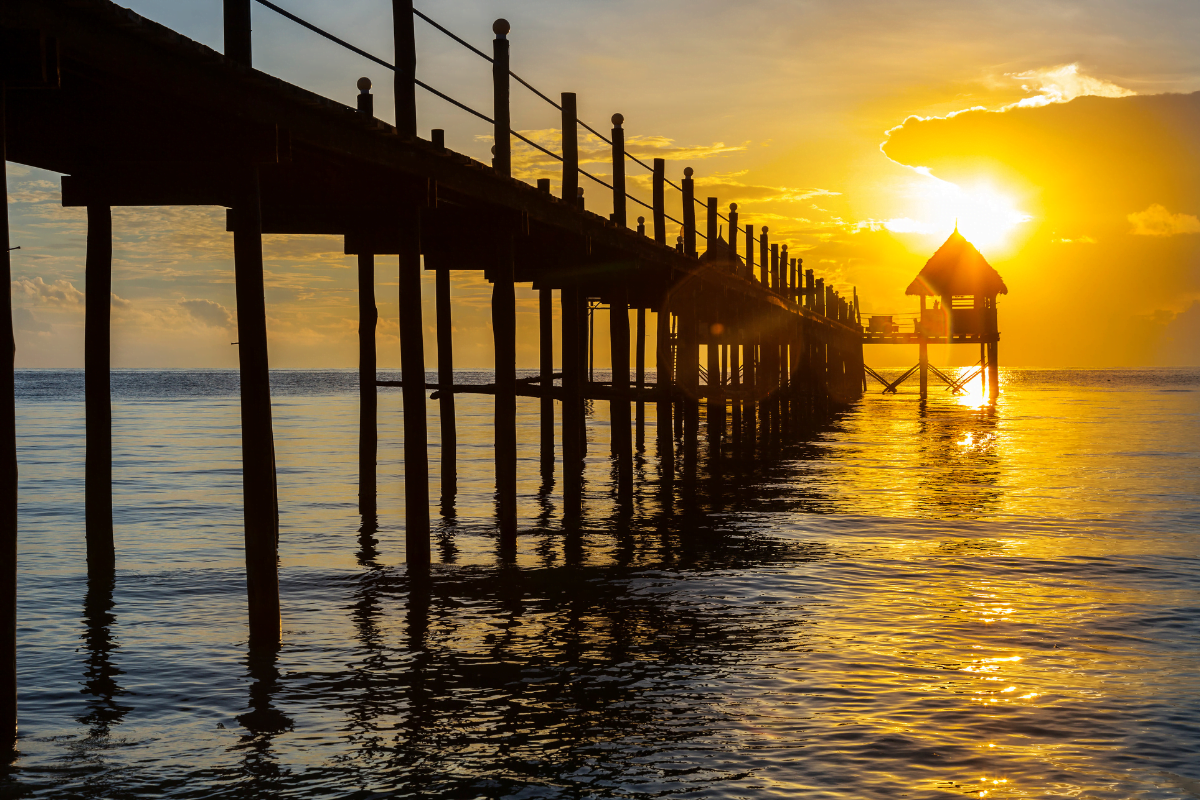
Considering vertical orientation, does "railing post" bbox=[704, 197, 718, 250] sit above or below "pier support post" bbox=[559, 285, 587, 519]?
above

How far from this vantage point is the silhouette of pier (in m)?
6.75

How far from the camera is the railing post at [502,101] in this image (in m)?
13.1

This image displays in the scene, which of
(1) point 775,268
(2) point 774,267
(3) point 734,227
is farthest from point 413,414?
(1) point 775,268

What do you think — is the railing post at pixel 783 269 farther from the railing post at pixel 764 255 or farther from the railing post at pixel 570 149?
the railing post at pixel 570 149

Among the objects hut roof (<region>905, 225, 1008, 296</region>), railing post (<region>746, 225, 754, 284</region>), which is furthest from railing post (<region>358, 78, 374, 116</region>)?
hut roof (<region>905, 225, 1008, 296</region>)

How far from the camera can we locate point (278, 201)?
1211cm

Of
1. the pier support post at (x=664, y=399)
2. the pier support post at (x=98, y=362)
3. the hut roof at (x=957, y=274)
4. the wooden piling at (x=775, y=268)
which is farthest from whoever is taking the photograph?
the hut roof at (x=957, y=274)

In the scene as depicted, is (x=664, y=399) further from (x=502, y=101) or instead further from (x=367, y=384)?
(x=502, y=101)

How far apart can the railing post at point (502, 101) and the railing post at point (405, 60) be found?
1.99 metres

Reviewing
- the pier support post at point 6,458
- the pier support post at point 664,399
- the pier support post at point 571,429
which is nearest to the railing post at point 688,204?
the pier support post at point 664,399

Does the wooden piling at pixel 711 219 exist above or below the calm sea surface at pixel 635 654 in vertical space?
above

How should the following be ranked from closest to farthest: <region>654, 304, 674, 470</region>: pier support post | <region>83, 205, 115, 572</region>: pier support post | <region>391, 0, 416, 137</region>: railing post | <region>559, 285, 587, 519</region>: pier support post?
<region>391, 0, 416, 137</region>: railing post → <region>83, 205, 115, 572</region>: pier support post → <region>559, 285, 587, 519</region>: pier support post → <region>654, 304, 674, 470</region>: pier support post

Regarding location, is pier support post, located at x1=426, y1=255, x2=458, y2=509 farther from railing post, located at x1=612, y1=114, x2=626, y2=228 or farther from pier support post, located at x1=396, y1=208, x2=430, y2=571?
pier support post, located at x1=396, y1=208, x2=430, y2=571

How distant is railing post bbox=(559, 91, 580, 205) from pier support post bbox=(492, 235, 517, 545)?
2221mm
